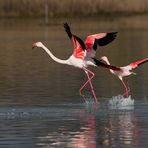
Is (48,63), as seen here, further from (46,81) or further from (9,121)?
(9,121)

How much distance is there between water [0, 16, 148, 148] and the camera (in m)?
13.5

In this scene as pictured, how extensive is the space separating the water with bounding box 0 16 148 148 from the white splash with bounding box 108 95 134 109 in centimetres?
13

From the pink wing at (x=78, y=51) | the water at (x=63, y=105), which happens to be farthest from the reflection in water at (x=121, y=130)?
the pink wing at (x=78, y=51)

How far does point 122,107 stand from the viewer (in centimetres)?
1742

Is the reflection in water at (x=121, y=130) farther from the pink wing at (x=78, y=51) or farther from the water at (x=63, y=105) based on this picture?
the pink wing at (x=78, y=51)

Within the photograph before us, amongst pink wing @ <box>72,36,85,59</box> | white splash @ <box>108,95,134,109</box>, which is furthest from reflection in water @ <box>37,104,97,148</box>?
pink wing @ <box>72,36,85,59</box>

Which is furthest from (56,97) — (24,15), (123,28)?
(24,15)

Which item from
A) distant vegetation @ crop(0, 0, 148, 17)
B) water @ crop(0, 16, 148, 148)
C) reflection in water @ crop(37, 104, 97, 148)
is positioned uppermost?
distant vegetation @ crop(0, 0, 148, 17)

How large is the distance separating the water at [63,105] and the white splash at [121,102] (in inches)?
5.2

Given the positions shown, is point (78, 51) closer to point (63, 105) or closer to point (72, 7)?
point (63, 105)

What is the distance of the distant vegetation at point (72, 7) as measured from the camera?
5516cm

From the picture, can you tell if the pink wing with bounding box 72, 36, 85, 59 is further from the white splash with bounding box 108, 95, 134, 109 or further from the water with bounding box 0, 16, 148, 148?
the white splash with bounding box 108, 95, 134, 109

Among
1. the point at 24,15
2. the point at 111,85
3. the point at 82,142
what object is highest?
the point at 24,15

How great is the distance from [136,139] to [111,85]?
8162 mm
